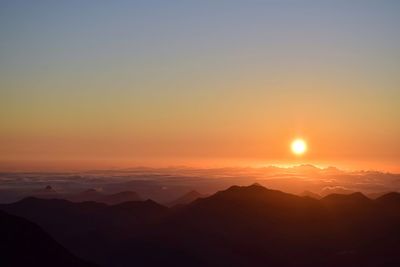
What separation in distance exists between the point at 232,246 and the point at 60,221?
211ft

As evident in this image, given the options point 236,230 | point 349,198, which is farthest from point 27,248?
point 349,198

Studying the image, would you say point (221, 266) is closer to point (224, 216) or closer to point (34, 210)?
point (224, 216)

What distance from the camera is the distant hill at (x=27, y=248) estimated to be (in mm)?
72369

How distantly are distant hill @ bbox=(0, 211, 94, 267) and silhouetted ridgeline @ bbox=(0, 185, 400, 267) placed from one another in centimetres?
4062

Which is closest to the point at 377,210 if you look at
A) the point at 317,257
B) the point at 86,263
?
the point at 317,257

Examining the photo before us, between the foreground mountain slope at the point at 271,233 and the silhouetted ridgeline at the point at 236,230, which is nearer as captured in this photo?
the foreground mountain slope at the point at 271,233

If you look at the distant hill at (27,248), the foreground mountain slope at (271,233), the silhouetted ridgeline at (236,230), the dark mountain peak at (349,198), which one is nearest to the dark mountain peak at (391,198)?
the silhouetted ridgeline at (236,230)

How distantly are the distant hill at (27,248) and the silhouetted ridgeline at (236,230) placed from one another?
4062 centimetres

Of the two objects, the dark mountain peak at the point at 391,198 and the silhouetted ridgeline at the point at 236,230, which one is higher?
the dark mountain peak at the point at 391,198

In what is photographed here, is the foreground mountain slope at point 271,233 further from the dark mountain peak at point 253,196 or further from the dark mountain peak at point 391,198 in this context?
the dark mountain peak at point 391,198

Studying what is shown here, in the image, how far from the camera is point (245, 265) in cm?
11925

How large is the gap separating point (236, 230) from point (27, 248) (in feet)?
256

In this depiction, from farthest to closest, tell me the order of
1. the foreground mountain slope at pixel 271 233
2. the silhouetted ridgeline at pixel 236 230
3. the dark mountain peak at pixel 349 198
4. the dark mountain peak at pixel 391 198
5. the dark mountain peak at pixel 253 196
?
the dark mountain peak at pixel 349 198 → the dark mountain peak at pixel 391 198 → the dark mountain peak at pixel 253 196 → the silhouetted ridgeline at pixel 236 230 → the foreground mountain slope at pixel 271 233

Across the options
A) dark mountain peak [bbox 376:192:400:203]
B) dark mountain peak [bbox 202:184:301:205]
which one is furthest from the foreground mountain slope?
dark mountain peak [bbox 376:192:400:203]
